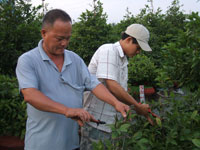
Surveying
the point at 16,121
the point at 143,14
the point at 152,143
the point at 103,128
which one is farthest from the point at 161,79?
the point at 143,14

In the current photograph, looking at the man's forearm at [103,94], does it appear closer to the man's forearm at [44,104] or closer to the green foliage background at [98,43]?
the man's forearm at [44,104]

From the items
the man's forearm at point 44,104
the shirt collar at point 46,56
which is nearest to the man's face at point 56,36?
the shirt collar at point 46,56

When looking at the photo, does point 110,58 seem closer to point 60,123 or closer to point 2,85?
point 60,123

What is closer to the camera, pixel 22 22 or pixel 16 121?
pixel 16 121

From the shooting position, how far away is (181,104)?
201cm

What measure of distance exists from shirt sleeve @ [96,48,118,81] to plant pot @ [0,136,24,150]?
166cm

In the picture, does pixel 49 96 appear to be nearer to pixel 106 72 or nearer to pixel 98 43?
pixel 106 72

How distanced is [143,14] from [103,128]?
836 centimetres

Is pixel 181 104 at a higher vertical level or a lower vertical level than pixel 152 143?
higher

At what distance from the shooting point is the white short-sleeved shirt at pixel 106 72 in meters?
2.20

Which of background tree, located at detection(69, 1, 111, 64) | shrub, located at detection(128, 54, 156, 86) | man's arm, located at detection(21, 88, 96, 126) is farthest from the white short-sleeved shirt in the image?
shrub, located at detection(128, 54, 156, 86)

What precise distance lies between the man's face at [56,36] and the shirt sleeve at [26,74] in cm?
19

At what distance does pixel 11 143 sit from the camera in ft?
10.1

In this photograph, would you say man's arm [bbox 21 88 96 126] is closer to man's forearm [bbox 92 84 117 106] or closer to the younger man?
man's forearm [bbox 92 84 117 106]
